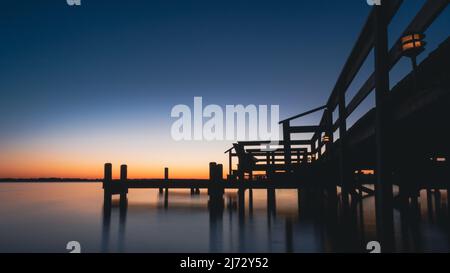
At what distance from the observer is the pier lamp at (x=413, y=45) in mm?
2783

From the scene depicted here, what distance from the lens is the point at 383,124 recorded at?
3848 millimetres

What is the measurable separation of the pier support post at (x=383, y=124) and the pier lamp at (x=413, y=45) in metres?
0.94

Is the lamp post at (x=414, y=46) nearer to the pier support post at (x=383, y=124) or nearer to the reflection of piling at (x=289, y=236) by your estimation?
the pier support post at (x=383, y=124)

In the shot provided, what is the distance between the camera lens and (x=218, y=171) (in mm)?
14773

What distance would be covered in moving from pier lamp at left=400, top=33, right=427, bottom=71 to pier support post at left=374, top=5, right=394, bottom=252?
0.94 m

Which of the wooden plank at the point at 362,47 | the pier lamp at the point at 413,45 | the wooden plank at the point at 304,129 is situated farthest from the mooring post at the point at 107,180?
the pier lamp at the point at 413,45

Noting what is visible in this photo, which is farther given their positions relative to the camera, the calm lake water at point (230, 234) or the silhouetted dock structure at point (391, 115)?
the calm lake water at point (230, 234)

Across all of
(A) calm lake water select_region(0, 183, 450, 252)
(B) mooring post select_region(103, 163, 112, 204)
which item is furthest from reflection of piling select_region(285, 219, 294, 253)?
(B) mooring post select_region(103, 163, 112, 204)

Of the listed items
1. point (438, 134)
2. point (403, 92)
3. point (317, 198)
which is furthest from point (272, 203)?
point (403, 92)

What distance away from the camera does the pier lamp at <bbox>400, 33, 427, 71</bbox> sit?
278 cm

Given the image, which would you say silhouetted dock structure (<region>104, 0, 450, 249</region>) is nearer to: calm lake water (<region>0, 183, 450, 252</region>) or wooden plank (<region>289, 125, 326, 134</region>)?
wooden plank (<region>289, 125, 326, 134</region>)

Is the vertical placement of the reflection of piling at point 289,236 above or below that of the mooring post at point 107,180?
below
